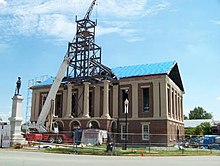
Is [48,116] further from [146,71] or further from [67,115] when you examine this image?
[146,71]

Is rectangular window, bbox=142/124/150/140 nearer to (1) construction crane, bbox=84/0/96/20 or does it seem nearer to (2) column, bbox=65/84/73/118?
(2) column, bbox=65/84/73/118

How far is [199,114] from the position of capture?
490 feet

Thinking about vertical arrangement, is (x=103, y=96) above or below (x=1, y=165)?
above

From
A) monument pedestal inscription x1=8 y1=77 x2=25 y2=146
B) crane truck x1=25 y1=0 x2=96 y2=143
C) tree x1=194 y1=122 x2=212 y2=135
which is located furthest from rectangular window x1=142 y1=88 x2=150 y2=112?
tree x1=194 y1=122 x2=212 y2=135

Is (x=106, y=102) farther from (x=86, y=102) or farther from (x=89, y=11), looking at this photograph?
(x=89, y=11)

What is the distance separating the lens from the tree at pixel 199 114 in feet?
486

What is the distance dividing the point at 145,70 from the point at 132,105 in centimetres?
604

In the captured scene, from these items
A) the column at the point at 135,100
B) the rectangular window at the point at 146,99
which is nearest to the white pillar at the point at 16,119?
the column at the point at 135,100

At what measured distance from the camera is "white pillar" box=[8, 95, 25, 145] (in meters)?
32.6

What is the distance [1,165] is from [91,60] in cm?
3773

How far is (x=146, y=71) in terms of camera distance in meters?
47.3

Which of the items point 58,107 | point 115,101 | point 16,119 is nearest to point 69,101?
point 58,107

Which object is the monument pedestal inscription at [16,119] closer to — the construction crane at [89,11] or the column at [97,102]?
the column at [97,102]

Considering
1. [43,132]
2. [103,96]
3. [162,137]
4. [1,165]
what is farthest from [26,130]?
[1,165]
